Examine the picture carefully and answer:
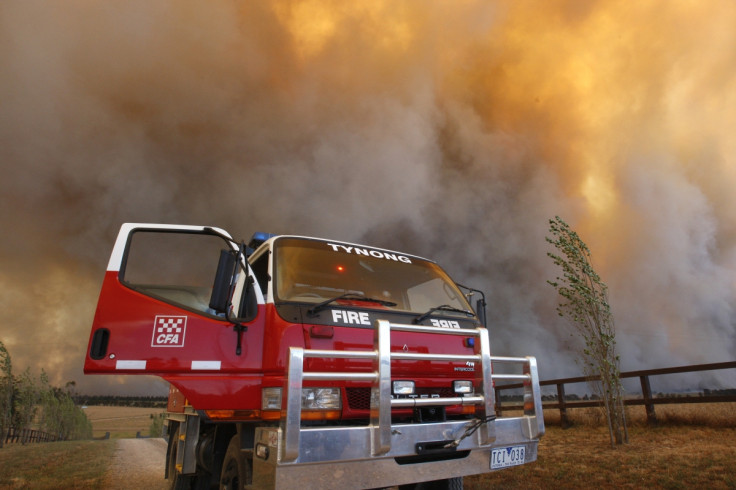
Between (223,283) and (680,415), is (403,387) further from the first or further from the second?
(680,415)

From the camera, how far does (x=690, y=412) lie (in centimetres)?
902

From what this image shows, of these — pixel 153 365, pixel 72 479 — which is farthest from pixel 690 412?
pixel 72 479

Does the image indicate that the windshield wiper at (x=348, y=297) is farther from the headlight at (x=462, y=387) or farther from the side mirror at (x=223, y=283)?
the headlight at (x=462, y=387)

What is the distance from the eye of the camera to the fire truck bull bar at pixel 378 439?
2664 millimetres

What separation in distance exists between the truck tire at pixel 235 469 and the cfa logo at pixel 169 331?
3.20ft

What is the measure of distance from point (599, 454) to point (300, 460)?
A: 7.06 meters

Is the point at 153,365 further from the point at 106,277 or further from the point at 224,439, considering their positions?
the point at 224,439

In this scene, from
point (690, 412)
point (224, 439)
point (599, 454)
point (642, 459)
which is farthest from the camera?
point (690, 412)

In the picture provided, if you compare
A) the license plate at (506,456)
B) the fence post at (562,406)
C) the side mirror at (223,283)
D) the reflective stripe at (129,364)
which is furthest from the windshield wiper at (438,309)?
the fence post at (562,406)

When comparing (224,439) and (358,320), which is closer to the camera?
(358,320)

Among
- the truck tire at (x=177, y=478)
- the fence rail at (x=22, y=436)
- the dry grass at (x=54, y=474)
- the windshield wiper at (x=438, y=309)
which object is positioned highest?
the windshield wiper at (x=438, y=309)

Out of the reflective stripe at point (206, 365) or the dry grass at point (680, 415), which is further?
the dry grass at point (680, 415)

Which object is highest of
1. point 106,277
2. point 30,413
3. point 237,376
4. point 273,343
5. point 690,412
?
point 106,277

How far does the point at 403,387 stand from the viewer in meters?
3.55
